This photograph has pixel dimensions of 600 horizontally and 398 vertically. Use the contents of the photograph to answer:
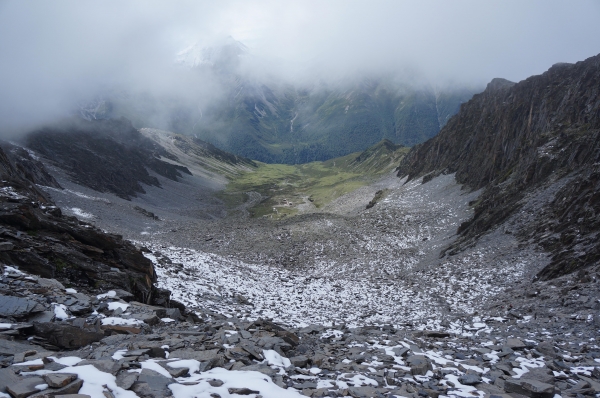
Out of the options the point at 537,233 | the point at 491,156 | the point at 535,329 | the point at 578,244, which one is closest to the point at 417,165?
the point at 491,156

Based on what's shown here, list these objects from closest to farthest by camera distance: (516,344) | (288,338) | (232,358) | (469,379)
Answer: (232,358), (469,379), (288,338), (516,344)

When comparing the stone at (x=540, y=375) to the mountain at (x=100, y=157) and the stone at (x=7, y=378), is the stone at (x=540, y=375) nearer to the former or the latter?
the stone at (x=7, y=378)

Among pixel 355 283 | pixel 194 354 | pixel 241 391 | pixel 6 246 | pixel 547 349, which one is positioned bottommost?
pixel 355 283

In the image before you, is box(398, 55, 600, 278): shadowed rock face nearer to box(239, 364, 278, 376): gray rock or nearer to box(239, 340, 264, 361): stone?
box(239, 340, 264, 361): stone

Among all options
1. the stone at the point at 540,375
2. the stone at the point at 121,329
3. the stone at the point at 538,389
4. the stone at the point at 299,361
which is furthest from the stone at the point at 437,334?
the stone at the point at 121,329

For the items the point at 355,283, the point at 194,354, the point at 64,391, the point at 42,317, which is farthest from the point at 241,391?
the point at 355,283

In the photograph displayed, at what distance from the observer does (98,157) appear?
106 meters

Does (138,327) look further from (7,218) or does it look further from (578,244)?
(578,244)

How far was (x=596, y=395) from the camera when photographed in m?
9.18

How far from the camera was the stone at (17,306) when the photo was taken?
9672 millimetres

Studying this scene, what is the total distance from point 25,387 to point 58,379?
481 mm

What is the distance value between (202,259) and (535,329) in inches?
980

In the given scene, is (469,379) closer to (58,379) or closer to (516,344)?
(516,344)

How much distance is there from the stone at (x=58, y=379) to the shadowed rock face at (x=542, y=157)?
77.2 ft
